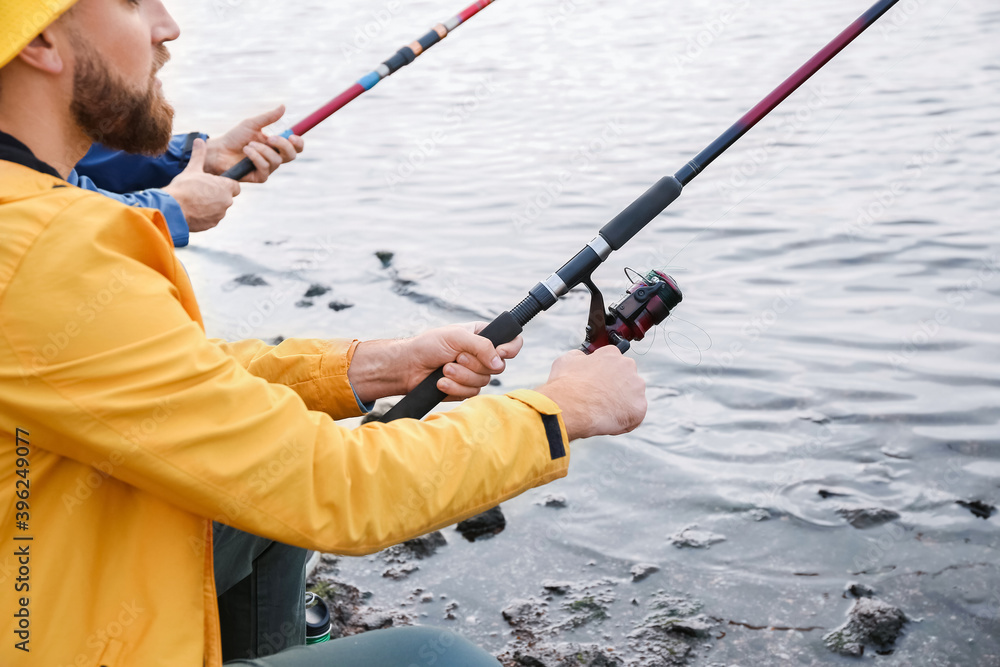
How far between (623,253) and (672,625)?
3.37 m

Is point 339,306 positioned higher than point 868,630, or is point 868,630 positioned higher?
point 868,630

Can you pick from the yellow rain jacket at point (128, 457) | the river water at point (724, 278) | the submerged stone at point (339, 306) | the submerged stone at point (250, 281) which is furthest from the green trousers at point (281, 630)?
the submerged stone at point (250, 281)

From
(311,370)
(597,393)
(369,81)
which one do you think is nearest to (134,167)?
(369,81)

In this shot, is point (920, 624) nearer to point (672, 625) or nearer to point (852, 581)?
point (852, 581)

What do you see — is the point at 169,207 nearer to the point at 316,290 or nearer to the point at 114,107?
the point at 114,107

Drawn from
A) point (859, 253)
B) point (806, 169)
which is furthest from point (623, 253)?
point (806, 169)

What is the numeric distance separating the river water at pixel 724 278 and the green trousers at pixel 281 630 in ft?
2.82

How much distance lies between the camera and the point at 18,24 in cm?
140

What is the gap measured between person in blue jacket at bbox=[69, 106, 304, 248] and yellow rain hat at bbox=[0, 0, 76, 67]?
1336 mm

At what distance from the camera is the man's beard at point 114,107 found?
1.54m

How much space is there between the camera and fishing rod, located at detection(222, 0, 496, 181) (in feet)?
10.1

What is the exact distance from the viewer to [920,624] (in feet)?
9.02

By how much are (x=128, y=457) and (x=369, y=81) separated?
214 cm

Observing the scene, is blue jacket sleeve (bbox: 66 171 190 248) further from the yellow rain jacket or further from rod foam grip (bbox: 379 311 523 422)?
the yellow rain jacket
